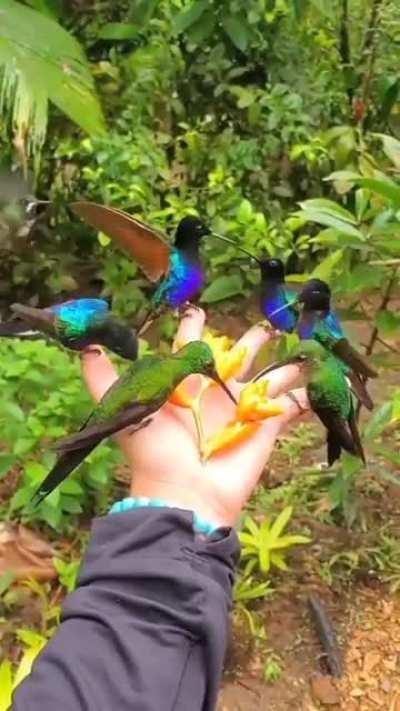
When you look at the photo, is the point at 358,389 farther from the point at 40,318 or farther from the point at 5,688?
the point at 5,688

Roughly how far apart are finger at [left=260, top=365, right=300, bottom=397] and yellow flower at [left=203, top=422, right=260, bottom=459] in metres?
0.08

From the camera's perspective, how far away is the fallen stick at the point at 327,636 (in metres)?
1.95

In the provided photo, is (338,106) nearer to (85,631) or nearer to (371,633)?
(371,633)

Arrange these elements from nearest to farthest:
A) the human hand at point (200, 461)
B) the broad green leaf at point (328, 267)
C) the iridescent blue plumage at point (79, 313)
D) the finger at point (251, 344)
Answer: the human hand at point (200, 461), the iridescent blue plumage at point (79, 313), the finger at point (251, 344), the broad green leaf at point (328, 267)

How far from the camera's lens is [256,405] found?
1078 millimetres

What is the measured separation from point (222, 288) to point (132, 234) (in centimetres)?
99

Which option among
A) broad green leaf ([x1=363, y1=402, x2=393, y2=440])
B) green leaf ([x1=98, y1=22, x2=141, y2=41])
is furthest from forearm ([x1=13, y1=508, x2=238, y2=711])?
green leaf ([x1=98, y1=22, x2=141, y2=41])

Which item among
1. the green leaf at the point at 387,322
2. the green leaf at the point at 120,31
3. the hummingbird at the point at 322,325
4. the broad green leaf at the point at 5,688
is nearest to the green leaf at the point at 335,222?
the green leaf at the point at 387,322

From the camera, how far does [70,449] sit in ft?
3.58

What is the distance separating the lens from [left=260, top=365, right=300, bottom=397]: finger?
1.15 metres

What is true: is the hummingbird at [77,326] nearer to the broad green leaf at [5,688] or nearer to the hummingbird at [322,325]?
the hummingbird at [322,325]

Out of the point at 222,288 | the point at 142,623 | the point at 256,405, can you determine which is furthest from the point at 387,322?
the point at 142,623

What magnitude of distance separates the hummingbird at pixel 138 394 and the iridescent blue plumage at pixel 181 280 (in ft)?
0.84

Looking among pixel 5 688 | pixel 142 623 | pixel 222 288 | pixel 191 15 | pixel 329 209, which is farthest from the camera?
pixel 191 15
